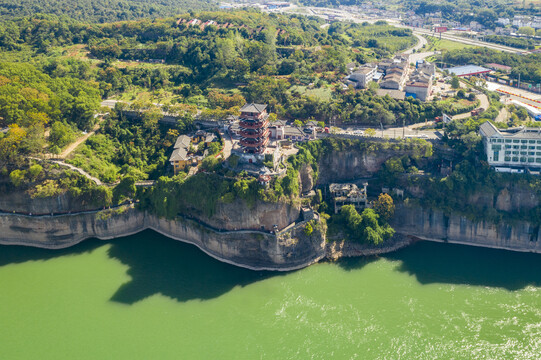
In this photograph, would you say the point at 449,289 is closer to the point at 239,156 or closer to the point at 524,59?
the point at 239,156

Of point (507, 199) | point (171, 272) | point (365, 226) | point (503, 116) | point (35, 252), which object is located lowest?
point (171, 272)

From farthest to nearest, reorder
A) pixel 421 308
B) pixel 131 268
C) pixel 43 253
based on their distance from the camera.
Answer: pixel 43 253 < pixel 131 268 < pixel 421 308

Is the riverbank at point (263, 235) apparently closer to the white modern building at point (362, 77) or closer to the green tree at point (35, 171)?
the green tree at point (35, 171)

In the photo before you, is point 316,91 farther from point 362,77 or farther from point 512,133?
point 512,133

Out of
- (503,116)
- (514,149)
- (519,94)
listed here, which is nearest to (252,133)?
(514,149)

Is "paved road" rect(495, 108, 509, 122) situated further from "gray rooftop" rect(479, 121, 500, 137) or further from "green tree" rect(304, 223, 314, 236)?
"green tree" rect(304, 223, 314, 236)

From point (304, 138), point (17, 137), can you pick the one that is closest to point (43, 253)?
point (17, 137)
